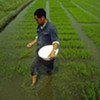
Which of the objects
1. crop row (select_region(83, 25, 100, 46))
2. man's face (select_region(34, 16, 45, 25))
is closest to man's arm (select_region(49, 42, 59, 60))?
man's face (select_region(34, 16, 45, 25))

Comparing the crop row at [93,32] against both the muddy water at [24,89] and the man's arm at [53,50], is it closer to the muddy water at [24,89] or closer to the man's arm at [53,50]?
the muddy water at [24,89]

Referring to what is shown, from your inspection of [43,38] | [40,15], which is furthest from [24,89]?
[40,15]

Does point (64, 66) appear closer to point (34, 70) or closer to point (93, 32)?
point (34, 70)

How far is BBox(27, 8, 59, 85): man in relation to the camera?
5.03 metres

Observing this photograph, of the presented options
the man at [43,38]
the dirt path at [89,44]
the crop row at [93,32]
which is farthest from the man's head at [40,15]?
the crop row at [93,32]

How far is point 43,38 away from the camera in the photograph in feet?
18.0

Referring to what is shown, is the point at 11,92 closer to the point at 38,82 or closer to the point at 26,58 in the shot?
the point at 38,82

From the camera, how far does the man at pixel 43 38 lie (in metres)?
5.03

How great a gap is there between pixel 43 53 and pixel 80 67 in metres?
1.96

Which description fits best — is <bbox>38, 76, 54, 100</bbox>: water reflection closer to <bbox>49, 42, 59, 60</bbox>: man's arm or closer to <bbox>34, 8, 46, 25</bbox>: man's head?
<bbox>49, 42, 59, 60</bbox>: man's arm

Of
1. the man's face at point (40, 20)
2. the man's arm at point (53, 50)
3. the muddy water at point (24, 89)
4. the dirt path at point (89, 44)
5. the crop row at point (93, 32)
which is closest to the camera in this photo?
the man's arm at point (53, 50)

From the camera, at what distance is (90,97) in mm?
5289

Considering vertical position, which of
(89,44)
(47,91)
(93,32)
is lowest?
(93,32)

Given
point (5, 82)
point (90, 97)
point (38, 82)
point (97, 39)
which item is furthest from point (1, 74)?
point (97, 39)
